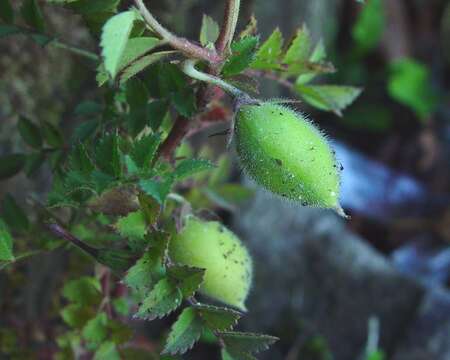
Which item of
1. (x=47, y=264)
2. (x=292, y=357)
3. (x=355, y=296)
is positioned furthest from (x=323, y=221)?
(x=47, y=264)

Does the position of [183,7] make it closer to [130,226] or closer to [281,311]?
[281,311]

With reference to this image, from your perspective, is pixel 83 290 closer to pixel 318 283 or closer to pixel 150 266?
pixel 150 266

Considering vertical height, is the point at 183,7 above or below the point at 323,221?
above

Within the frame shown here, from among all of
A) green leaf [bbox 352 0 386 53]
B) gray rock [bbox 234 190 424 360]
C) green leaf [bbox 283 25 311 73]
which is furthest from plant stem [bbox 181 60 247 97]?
green leaf [bbox 352 0 386 53]

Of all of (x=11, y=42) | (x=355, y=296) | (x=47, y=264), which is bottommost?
(x=355, y=296)

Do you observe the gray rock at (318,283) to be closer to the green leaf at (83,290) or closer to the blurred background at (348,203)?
the blurred background at (348,203)

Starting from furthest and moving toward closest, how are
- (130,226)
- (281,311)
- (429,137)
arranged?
1. (429,137)
2. (281,311)
3. (130,226)

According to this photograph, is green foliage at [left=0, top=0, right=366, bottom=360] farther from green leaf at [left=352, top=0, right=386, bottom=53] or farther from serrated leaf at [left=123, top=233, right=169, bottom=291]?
green leaf at [left=352, top=0, right=386, bottom=53]
